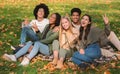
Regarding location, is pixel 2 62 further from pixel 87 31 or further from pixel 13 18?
pixel 13 18

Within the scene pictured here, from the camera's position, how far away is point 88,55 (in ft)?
28.6

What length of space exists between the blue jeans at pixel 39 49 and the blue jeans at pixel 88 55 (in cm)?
90

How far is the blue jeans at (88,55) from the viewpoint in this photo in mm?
8680

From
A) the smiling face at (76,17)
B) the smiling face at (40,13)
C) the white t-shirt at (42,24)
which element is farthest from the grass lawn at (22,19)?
the smiling face at (76,17)

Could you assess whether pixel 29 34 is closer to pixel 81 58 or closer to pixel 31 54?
pixel 31 54

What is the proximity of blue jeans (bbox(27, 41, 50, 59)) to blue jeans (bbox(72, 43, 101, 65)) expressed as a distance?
2.95 feet

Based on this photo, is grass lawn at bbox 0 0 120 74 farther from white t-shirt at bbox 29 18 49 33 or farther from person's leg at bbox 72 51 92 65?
white t-shirt at bbox 29 18 49 33

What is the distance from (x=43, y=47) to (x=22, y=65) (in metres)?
0.86

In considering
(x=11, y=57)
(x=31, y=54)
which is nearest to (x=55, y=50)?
(x=31, y=54)

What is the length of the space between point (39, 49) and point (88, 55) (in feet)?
4.70

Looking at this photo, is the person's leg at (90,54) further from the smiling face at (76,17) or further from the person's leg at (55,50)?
the smiling face at (76,17)

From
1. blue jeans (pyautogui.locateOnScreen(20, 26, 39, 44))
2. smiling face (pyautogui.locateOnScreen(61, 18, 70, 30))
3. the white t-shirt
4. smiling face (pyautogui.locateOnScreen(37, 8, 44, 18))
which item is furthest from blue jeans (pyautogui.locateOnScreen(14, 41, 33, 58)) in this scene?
smiling face (pyautogui.locateOnScreen(37, 8, 44, 18))

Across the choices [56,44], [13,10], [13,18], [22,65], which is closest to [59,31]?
[56,44]

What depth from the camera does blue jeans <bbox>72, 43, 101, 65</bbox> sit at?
8680 mm
